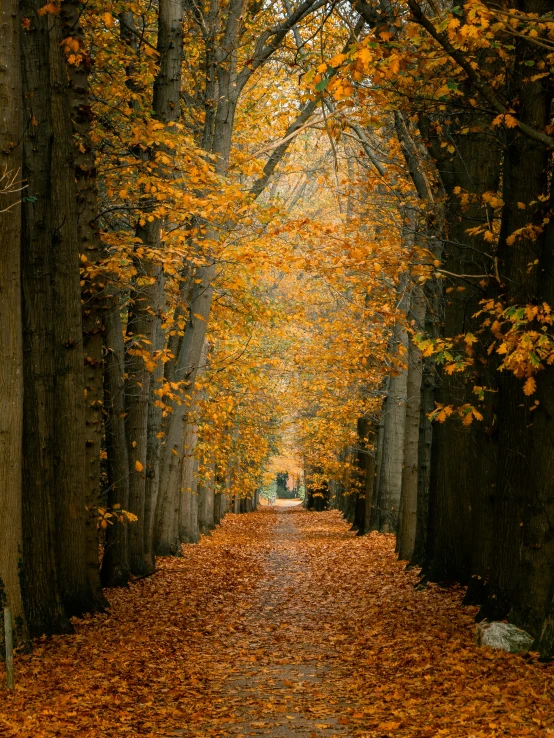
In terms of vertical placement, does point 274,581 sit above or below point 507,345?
below

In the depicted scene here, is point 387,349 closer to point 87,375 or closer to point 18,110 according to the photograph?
point 87,375

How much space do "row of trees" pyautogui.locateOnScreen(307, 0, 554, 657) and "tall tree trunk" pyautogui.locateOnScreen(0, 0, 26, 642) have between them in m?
3.04

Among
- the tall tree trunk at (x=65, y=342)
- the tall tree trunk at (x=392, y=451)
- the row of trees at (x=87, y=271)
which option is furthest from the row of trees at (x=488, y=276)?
the tall tree trunk at (x=392, y=451)

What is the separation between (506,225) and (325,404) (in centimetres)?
2083

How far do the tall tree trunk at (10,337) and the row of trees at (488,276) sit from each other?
9.98 feet

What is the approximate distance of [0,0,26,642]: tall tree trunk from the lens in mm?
7594

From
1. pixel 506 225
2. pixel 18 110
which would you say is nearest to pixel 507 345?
pixel 506 225

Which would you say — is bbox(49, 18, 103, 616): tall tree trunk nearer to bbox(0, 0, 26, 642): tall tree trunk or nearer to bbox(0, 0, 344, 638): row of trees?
bbox(0, 0, 344, 638): row of trees

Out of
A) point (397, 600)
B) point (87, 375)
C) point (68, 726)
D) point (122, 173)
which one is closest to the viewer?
point (68, 726)

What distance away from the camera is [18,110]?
7.88 m

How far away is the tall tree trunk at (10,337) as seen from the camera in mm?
7594

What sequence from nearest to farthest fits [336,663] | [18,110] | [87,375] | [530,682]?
[530,682]
[18,110]
[336,663]
[87,375]

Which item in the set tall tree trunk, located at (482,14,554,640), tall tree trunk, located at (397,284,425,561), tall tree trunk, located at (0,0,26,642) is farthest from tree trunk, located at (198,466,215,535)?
tall tree trunk, located at (0,0,26,642)

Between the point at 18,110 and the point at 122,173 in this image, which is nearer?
the point at 18,110
